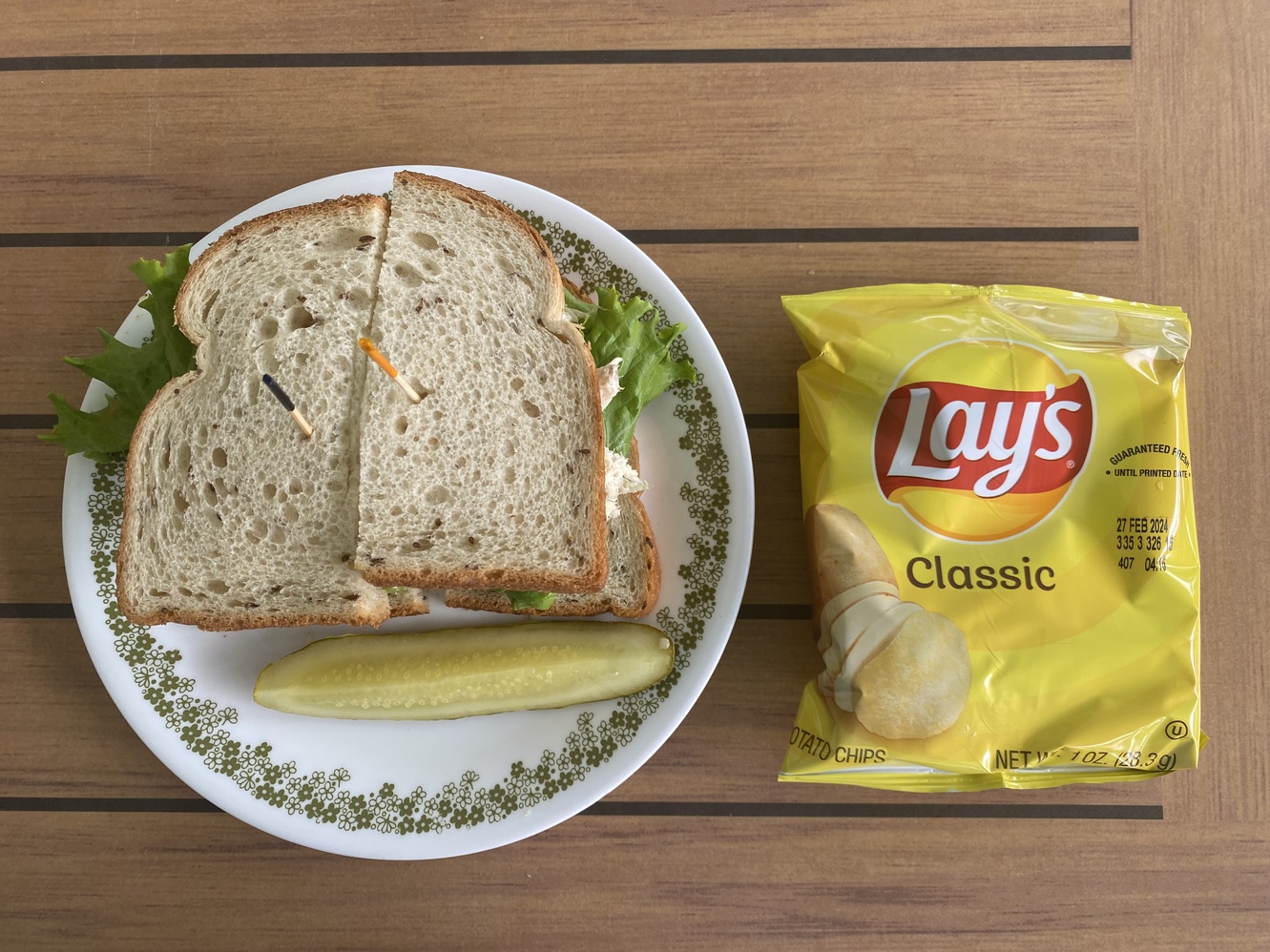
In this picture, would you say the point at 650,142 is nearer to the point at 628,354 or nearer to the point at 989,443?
the point at 628,354

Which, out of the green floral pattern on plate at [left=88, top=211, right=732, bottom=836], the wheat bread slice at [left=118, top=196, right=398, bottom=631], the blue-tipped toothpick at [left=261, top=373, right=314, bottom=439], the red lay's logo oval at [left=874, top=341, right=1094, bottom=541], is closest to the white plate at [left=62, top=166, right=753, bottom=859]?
the green floral pattern on plate at [left=88, top=211, right=732, bottom=836]

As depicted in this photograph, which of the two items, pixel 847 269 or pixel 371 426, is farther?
pixel 847 269

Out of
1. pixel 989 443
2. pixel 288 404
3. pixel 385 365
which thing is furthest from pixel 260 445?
pixel 989 443

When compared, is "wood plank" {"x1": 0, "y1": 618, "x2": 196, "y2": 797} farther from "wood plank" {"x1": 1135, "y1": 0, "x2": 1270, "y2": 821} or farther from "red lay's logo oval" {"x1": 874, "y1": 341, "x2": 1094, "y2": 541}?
"wood plank" {"x1": 1135, "y1": 0, "x2": 1270, "y2": 821}

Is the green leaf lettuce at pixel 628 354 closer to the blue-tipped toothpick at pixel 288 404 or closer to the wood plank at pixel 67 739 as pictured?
the blue-tipped toothpick at pixel 288 404

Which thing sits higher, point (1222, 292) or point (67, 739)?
point (1222, 292)

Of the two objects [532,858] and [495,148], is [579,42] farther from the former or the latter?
[532,858]
